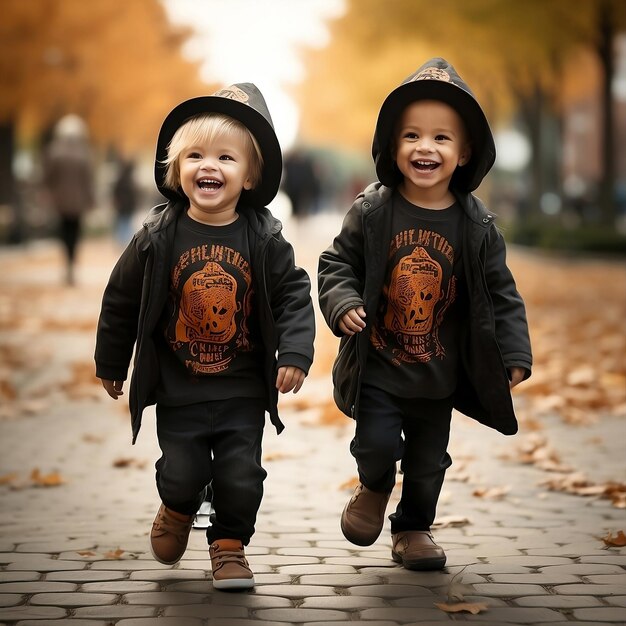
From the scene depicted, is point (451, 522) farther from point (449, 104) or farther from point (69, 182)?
point (69, 182)

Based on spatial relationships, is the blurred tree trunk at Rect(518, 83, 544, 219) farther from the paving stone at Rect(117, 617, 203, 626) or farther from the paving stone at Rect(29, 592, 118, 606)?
the paving stone at Rect(117, 617, 203, 626)

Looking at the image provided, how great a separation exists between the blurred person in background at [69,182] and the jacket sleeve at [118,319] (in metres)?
12.3

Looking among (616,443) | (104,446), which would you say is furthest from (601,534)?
(104,446)

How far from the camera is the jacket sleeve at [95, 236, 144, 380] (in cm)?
386

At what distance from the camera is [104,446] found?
6.54 meters

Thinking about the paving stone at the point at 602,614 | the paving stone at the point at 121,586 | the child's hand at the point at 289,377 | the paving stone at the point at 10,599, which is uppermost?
the child's hand at the point at 289,377

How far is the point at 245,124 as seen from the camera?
12.7 ft

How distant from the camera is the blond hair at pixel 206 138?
382 centimetres

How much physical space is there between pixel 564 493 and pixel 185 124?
2.59 metres

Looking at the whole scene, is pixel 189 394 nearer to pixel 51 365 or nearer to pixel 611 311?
pixel 51 365

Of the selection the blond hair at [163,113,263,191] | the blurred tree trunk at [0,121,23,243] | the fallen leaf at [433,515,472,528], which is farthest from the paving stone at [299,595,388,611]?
the blurred tree trunk at [0,121,23,243]

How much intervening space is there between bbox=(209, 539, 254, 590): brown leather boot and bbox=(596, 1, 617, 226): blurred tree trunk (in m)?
18.3

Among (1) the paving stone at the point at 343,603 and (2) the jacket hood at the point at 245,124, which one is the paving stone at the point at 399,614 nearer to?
(1) the paving stone at the point at 343,603

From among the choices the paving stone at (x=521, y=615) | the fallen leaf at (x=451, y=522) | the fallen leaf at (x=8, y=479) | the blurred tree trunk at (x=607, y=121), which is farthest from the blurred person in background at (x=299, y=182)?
the paving stone at (x=521, y=615)
